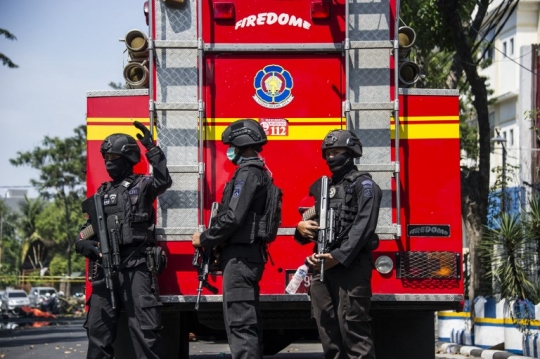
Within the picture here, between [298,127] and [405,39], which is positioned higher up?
[405,39]

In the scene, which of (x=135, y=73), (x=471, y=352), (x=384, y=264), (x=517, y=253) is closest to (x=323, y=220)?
(x=384, y=264)

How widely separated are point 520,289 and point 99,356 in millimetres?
8472

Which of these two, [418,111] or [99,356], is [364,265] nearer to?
[418,111]

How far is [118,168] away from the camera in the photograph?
8.72m

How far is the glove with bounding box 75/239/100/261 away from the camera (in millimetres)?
8649

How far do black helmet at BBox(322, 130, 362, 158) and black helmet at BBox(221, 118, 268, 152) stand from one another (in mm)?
492

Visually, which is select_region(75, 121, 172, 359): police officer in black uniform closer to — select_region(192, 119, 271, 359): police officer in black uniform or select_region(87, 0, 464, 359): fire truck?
select_region(87, 0, 464, 359): fire truck

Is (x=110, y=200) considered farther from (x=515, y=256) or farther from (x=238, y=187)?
(x=515, y=256)

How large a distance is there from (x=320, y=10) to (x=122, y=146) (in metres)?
2.07

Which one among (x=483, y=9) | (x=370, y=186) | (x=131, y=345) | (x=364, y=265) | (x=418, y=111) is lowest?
(x=131, y=345)

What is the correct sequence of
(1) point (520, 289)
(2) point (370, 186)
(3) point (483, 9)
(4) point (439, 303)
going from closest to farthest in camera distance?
(2) point (370, 186) → (4) point (439, 303) → (1) point (520, 289) → (3) point (483, 9)

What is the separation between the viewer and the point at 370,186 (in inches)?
322

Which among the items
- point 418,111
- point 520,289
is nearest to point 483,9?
point 520,289

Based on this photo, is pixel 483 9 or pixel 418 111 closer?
pixel 418 111
